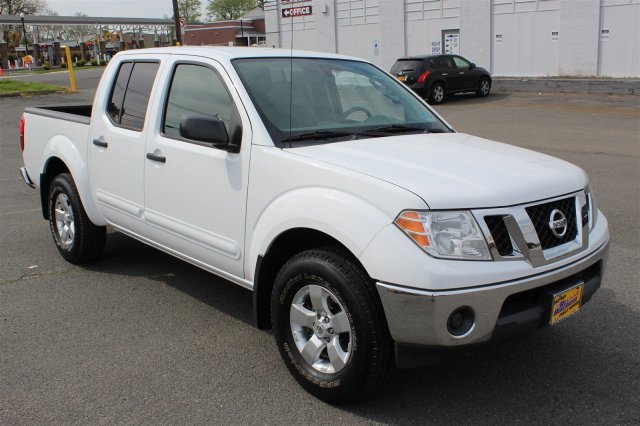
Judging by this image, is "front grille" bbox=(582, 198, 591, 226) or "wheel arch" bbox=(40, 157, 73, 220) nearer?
"front grille" bbox=(582, 198, 591, 226)

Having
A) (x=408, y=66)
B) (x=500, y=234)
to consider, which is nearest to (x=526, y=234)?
(x=500, y=234)

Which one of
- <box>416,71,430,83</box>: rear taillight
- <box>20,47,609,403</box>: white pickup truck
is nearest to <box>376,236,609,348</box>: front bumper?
<box>20,47,609,403</box>: white pickup truck

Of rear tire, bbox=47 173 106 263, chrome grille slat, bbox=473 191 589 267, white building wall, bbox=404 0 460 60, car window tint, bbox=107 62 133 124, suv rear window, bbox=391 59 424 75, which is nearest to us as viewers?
chrome grille slat, bbox=473 191 589 267

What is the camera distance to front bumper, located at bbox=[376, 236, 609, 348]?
2.80 meters

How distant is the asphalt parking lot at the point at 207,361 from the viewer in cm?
327

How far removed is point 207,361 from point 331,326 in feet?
3.30

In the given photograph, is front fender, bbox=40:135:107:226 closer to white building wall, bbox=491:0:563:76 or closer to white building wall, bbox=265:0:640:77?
white building wall, bbox=265:0:640:77

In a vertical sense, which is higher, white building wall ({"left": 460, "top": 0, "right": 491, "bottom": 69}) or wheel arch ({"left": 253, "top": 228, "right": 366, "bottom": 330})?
white building wall ({"left": 460, "top": 0, "right": 491, "bottom": 69})

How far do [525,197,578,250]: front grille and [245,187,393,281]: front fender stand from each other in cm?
75

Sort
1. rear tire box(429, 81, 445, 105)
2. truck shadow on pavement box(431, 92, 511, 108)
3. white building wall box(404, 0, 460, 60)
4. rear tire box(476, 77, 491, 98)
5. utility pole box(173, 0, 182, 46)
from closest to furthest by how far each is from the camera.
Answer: rear tire box(429, 81, 445, 105), truck shadow on pavement box(431, 92, 511, 108), rear tire box(476, 77, 491, 98), white building wall box(404, 0, 460, 60), utility pole box(173, 0, 182, 46)

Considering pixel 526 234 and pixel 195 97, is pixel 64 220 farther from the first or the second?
pixel 526 234

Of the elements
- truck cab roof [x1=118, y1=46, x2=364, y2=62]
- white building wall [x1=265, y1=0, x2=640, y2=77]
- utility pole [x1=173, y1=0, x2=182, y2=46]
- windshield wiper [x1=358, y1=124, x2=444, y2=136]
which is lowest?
windshield wiper [x1=358, y1=124, x2=444, y2=136]

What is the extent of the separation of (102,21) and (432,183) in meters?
70.8

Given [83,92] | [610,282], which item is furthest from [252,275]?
[83,92]
